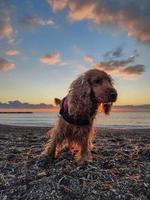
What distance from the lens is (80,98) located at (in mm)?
5945

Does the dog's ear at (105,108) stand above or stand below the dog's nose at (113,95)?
below

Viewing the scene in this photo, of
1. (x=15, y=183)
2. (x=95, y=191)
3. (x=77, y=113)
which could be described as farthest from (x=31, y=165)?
(x=95, y=191)

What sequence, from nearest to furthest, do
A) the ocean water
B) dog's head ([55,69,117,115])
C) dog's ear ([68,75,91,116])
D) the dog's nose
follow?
the dog's nose, dog's head ([55,69,117,115]), dog's ear ([68,75,91,116]), the ocean water

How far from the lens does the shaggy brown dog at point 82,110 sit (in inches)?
232

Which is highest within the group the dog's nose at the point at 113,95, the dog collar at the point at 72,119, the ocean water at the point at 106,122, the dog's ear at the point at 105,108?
the dog's nose at the point at 113,95

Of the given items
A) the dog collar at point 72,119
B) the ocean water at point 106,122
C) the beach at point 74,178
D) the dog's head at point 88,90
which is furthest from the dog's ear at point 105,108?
the beach at point 74,178

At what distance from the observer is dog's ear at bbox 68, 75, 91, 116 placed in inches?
232

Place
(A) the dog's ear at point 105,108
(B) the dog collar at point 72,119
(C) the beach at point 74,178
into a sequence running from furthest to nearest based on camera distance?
(A) the dog's ear at point 105,108
(B) the dog collar at point 72,119
(C) the beach at point 74,178

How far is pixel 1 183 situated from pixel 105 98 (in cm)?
247

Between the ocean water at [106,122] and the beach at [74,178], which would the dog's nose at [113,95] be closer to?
the ocean water at [106,122]

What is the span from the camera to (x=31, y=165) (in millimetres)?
5676

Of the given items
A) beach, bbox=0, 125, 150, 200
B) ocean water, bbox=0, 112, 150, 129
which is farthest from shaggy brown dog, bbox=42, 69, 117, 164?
ocean water, bbox=0, 112, 150, 129

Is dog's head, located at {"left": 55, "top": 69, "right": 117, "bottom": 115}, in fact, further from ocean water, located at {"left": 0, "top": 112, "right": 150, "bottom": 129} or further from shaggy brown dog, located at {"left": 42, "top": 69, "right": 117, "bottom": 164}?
ocean water, located at {"left": 0, "top": 112, "right": 150, "bottom": 129}

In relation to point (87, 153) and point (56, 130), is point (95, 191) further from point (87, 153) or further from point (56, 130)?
point (56, 130)
